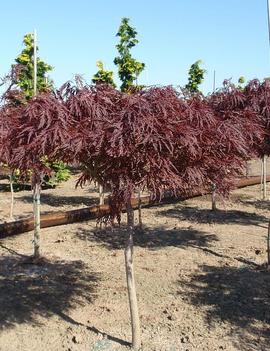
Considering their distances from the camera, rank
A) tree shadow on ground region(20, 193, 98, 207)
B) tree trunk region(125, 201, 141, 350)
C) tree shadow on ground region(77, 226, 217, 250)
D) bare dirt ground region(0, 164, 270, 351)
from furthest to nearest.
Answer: tree shadow on ground region(20, 193, 98, 207)
tree shadow on ground region(77, 226, 217, 250)
bare dirt ground region(0, 164, 270, 351)
tree trunk region(125, 201, 141, 350)

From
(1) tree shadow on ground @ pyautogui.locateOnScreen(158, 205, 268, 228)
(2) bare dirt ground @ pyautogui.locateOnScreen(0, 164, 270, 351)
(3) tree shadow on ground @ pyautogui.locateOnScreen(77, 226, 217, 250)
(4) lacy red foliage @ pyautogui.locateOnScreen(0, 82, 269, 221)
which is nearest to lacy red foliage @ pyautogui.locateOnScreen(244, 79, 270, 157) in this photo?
(2) bare dirt ground @ pyautogui.locateOnScreen(0, 164, 270, 351)

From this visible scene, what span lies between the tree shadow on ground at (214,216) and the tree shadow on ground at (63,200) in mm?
2821

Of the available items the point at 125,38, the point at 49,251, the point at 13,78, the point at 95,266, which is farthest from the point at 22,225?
the point at 125,38

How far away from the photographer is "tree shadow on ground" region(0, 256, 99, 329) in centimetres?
579

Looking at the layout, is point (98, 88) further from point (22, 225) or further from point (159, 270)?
point (22, 225)

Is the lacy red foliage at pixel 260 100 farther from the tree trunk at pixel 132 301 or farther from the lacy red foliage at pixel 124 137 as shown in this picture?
the tree trunk at pixel 132 301

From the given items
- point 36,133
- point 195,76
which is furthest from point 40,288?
point 195,76

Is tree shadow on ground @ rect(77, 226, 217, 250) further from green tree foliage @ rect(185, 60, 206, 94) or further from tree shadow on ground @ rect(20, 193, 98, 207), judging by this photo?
green tree foliage @ rect(185, 60, 206, 94)

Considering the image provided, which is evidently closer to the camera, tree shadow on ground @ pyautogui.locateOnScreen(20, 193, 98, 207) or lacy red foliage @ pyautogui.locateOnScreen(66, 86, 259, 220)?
lacy red foliage @ pyautogui.locateOnScreen(66, 86, 259, 220)

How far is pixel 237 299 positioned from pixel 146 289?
1328 mm

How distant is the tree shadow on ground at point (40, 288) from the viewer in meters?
5.79

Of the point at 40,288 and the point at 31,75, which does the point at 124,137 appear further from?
the point at 31,75

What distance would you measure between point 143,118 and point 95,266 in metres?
4.51

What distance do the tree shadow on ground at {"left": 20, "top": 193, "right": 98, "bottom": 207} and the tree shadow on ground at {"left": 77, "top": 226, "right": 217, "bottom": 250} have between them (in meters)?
3.51
